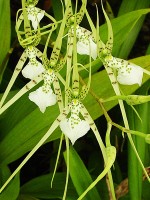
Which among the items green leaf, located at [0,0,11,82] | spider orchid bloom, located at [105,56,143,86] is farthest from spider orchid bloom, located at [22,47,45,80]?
green leaf, located at [0,0,11,82]

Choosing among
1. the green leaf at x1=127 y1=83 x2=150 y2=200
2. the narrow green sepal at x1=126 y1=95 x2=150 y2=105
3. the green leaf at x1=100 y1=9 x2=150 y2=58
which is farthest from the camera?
the green leaf at x1=100 y1=9 x2=150 y2=58

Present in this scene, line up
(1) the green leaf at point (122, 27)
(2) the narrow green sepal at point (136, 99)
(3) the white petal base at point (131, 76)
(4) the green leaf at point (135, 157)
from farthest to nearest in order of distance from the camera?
(1) the green leaf at point (122, 27)
(4) the green leaf at point (135, 157)
(3) the white petal base at point (131, 76)
(2) the narrow green sepal at point (136, 99)

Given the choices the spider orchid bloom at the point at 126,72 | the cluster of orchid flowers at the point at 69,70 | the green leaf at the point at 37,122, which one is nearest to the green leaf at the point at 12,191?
the green leaf at the point at 37,122

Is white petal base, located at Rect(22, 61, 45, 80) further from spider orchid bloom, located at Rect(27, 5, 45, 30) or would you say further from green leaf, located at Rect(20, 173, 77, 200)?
green leaf, located at Rect(20, 173, 77, 200)

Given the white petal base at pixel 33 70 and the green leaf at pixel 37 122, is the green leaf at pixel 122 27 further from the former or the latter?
the white petal base at pixel 33 70

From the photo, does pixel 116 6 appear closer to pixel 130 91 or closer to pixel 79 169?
pixel 130 91

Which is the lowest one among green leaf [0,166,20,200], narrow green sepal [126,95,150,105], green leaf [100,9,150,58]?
green leaf [0,166,20,200]

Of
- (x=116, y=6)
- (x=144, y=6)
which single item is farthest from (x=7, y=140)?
(x=116, y=6)

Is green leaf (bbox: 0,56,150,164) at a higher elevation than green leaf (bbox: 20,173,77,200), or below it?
higher

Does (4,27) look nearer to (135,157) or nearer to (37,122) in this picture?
(37,122)
